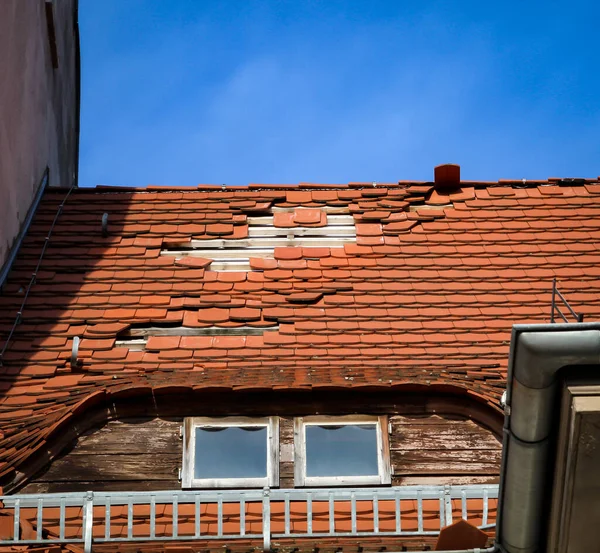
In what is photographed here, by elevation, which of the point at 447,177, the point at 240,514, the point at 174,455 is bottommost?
the point at 240,514

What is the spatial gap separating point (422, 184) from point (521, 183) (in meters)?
1.19

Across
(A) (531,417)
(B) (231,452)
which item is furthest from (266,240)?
(A) (531,417)

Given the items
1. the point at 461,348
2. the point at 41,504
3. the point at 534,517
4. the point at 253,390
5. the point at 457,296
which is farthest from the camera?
the point at 457,296

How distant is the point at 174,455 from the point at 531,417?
10.9ft

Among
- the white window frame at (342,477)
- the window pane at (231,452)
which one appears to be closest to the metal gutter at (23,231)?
the window pane at (231,452)

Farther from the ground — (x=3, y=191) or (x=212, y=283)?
(x=3, y=191)

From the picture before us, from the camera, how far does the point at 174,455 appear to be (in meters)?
8.28

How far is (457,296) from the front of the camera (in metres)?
10.4

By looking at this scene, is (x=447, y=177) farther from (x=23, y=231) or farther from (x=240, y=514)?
(x=240, y=514)

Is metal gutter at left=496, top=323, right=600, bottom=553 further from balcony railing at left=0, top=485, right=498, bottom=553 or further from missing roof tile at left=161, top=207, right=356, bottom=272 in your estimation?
missing roof tile at left=161, top=207, right=356, bottom=272

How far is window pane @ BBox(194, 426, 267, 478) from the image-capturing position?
8.18 m

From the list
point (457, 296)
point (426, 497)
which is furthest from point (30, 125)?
point (426, 497)

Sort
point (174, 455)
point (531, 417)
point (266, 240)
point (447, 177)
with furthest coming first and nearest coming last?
point (447, 177)
point (266, 240)
point (174, 455)
point (531, 417)

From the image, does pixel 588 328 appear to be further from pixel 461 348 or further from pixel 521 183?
pixel 521 183
